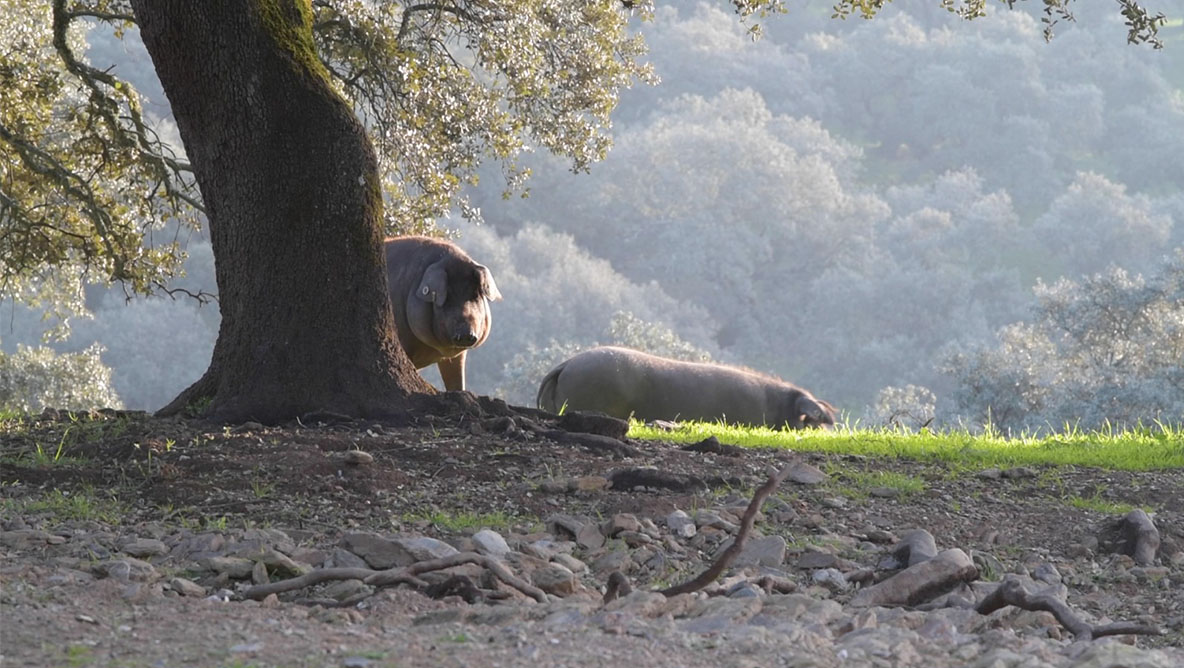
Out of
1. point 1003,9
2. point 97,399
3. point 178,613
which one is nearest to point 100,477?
point 178,613

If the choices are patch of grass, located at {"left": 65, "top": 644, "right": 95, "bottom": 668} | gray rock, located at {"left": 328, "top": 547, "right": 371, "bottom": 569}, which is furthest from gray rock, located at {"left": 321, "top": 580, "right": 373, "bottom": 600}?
patch of grass, located at {"left": 65, "top": 644, "right": 95, "bottom": 668}

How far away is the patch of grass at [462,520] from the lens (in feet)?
20.3

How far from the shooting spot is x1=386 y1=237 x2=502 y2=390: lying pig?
1281 cm

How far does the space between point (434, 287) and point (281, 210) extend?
14.3 ft

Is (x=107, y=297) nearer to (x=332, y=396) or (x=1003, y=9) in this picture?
(x=332, y=396)

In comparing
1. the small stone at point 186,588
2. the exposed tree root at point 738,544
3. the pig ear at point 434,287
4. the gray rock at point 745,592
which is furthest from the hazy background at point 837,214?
the small stone at point 186,588

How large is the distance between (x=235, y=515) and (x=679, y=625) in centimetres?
274

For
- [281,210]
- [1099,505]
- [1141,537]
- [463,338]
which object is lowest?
[1141,537]

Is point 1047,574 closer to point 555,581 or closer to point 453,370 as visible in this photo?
point 555,581

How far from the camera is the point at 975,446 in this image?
33.7ft

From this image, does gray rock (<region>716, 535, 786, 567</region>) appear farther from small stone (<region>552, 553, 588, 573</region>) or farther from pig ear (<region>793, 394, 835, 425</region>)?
pig ear (<region>793, 394, 835, 425</region>)

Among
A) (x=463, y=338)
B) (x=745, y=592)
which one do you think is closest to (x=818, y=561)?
(x=745, y=592)

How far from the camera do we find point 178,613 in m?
4.40

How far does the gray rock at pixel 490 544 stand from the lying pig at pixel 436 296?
7133 millimetres
